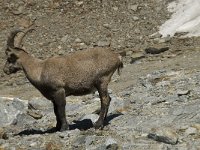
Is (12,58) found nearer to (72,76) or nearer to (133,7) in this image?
(72,76)

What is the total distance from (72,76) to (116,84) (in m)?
8.45

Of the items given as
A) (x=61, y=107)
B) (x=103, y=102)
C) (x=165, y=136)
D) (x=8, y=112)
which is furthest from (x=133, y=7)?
(x=165, y=136)

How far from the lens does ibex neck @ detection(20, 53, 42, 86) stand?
13312mm

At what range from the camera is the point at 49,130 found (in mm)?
13711

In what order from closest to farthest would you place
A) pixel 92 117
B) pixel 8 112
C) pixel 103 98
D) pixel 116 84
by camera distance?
pixel 103 98
pixel 92 117
pixel 8 112
pixel 116 84

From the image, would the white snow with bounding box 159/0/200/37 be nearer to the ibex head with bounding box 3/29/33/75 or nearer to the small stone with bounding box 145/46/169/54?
the small stone with bounding box 145/46/169/54

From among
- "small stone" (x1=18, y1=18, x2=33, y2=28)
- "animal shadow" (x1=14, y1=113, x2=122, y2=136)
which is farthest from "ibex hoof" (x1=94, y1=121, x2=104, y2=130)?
"small stone" (x1=18, y1=18, x2=33, y2=28)

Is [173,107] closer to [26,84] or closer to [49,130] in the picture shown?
[49,130]

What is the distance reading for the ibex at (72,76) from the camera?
43.0ft

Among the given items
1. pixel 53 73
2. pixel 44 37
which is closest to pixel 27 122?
pixel 53 73

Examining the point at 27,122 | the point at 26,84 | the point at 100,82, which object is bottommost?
the point at 26,84

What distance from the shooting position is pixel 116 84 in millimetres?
21562

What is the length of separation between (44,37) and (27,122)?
15.8m

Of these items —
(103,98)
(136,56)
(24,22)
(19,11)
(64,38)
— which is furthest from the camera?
(19,11)
